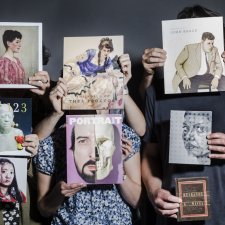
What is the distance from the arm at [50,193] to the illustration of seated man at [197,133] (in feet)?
1.20

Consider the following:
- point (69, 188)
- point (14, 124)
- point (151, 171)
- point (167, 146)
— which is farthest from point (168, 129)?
point (14, 124)

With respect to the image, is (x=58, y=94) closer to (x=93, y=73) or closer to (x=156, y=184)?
(x=93, y=73)

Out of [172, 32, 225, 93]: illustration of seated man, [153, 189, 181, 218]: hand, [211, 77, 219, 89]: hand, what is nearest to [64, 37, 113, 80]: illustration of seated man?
[172, 32, 225, 93]: illustration of seated man

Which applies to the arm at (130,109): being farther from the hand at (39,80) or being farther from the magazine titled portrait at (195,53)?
the hand at (39,80)

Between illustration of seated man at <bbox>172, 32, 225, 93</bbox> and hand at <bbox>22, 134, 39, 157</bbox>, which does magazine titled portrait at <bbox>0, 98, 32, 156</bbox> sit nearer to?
hand at <bbox>22, 134, 39, 157</bbox>

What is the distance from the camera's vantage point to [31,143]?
4.88 ft

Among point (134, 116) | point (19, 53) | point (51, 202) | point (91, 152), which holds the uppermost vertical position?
point (19, 53)

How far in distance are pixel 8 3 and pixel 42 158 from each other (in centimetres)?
65

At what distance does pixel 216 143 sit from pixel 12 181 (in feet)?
2.30

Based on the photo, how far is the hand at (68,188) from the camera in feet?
4.50

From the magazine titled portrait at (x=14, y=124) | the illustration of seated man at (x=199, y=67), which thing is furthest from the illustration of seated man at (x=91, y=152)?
the illustration of seated man at (x=199, y=67)

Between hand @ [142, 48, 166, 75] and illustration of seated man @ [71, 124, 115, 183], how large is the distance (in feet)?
0.88

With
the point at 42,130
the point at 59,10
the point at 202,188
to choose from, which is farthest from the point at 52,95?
the point at 202,188

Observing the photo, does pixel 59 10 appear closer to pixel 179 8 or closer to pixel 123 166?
pixel 179 8
